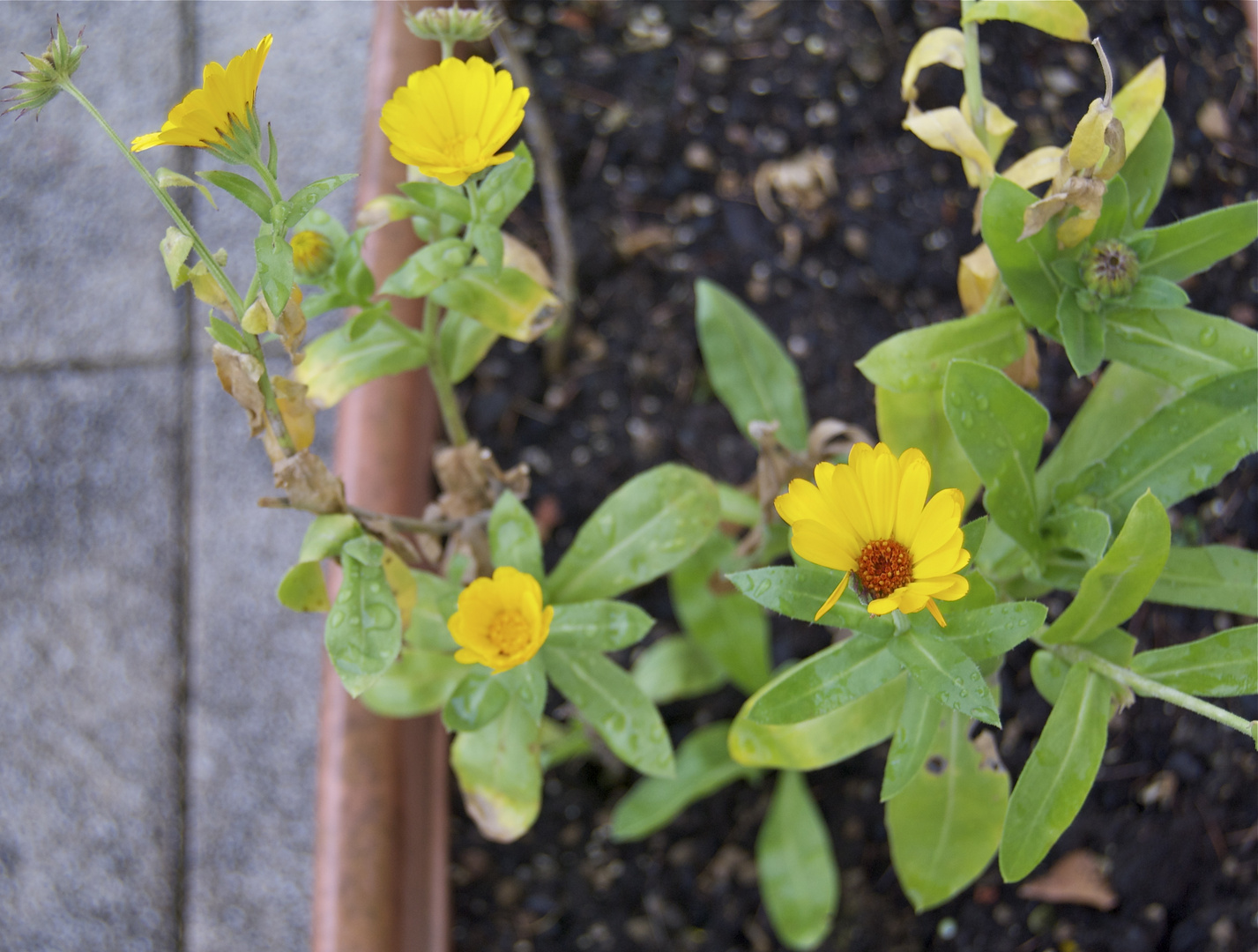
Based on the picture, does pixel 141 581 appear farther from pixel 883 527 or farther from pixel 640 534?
pixel 883 527

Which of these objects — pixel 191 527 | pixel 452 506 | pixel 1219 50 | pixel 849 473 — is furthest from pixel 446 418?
pixel 1219 50

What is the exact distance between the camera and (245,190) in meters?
0.61

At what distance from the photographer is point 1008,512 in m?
0.78

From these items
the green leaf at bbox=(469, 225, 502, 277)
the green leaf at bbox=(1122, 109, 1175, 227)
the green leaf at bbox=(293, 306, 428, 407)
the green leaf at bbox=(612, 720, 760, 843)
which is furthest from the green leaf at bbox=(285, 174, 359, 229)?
the green leaf at bbox=(612, 720, 760, 843)

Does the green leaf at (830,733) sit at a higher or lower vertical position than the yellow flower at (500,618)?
lower

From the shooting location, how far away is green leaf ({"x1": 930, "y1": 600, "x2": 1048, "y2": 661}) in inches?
25.1

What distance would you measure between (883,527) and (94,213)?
1306mm

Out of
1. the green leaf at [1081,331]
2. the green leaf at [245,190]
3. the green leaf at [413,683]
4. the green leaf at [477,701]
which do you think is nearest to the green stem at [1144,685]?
the green leaf at [1081,331]

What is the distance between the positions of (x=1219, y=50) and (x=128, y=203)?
1.59m

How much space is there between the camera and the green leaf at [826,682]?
0.69 meters

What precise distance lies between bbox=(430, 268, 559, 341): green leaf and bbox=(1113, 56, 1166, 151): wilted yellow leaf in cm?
50

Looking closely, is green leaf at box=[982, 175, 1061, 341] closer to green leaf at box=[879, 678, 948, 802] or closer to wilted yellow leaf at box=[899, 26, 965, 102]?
wilted yellow leaf at box=[899, 26, 965, 102]

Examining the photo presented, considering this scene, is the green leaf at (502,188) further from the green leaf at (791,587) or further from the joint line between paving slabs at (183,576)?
the joint line between paving slabs at (183,576)

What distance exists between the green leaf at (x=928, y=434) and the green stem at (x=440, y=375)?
38 centimetres
